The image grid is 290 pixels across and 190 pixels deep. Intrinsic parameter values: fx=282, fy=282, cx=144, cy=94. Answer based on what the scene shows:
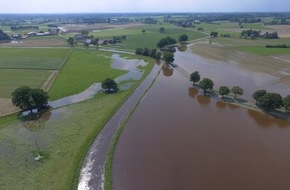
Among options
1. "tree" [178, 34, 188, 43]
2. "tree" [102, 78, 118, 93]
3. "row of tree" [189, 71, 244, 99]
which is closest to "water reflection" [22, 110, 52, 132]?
"tree" [102, 78, 118, 93]

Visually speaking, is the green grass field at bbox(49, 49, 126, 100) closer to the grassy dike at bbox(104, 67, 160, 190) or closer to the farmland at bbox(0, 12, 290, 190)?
the farmland at bbox(0, 12, 290, 190)

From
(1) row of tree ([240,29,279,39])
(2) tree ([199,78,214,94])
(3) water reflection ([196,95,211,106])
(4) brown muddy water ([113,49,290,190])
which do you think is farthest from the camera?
(1) row of tree ([240,29,279,39])

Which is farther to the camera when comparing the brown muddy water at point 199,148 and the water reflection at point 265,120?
the water reflection at point 265,120

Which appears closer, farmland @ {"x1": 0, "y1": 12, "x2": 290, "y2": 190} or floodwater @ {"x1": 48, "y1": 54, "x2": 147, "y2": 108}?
farmland @ {"x1": 0, "y1": 12, "x2": 290, "y2": 190}

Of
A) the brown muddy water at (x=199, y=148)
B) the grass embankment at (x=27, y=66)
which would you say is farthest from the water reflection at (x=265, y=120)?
the grass embankment at (x=27, y=66)

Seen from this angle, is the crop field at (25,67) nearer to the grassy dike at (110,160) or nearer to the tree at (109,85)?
the tree at (109,85)

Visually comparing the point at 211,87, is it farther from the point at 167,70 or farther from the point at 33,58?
the point at 33,58

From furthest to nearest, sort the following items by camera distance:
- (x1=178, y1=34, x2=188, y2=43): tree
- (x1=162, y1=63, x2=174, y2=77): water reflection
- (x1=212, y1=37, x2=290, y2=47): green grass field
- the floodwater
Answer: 1. (x1=178, y1=34, x2=188, y2=43): tree
2. (x1=212, y1=37, x2=290, y2=47): green grass field
3. (x1=162, y1=63, x2=174, y2=77): water reflection
4. the floodwater
